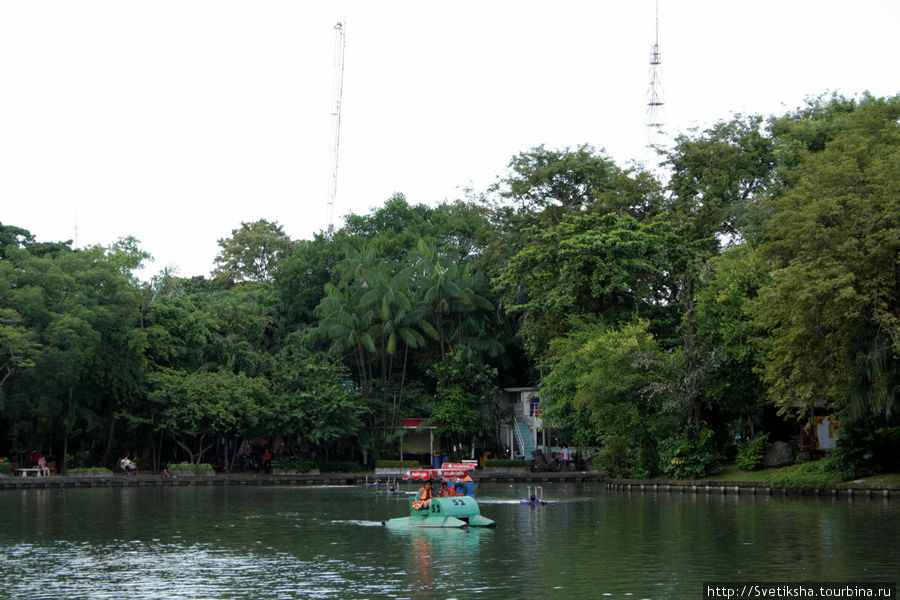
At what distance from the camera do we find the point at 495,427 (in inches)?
2464

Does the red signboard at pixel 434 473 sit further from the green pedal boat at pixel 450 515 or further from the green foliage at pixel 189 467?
the green foliage at pixel 189 467

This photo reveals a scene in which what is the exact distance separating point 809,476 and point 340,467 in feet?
104

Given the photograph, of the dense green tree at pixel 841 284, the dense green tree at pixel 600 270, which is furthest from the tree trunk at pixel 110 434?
the dense green tree at pixel 841 284

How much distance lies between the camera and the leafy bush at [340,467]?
60.2 metres

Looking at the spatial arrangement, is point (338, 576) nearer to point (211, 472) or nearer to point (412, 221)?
point (211, 472)

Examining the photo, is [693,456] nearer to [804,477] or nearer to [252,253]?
[804,477]

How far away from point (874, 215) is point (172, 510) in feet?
81.2

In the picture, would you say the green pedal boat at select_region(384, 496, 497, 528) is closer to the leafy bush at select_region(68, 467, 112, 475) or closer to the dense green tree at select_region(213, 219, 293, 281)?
the leafy bush at select_region(68, 467, 112, 475)

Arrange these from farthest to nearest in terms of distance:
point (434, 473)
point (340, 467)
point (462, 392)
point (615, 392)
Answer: point (340, 467), point (462, 392), point (615, 392), point (434, 473)

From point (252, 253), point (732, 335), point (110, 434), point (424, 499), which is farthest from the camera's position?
point (252, 253)

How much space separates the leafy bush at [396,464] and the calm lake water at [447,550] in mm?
22104

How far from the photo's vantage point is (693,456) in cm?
4125

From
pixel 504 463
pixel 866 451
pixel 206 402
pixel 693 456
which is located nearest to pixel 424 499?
pixel 866 451

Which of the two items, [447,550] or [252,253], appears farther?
[252,253]
